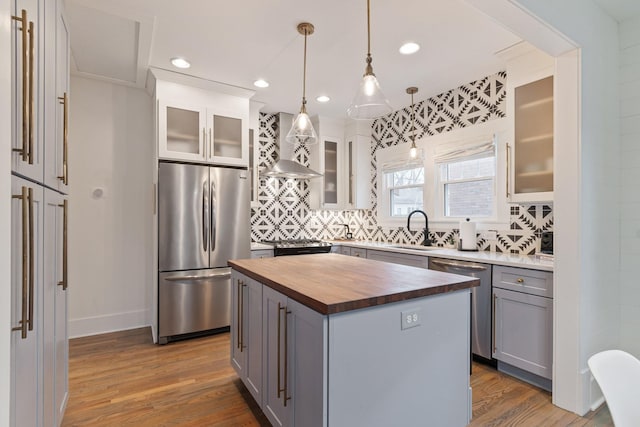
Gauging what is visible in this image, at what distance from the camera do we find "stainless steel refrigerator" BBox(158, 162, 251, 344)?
318 centimetres

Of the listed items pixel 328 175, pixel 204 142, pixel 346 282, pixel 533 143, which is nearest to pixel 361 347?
pixel 346 282

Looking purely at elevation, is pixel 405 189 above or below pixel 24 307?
above

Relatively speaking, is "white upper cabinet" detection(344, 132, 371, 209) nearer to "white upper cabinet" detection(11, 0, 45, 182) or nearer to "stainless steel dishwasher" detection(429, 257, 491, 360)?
"stainless steel dishwasher" detection(429, 257, 491, 360)

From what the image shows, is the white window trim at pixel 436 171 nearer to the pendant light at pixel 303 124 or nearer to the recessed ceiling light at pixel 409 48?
the recessed ceiling light at pixel 409 48

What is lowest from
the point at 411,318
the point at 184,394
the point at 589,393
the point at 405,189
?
the point at 184,394

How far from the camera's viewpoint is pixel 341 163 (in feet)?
15.8

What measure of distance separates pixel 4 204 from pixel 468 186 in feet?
12.4

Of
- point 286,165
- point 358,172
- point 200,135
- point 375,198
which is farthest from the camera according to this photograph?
point 375,198

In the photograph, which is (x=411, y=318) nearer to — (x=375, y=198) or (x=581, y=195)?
(x=581, y=195)

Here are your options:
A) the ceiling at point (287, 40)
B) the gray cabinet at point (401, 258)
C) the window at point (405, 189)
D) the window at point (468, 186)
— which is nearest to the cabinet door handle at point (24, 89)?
the ceiling at point (287, 40)

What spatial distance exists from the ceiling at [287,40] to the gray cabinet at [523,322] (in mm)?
1919

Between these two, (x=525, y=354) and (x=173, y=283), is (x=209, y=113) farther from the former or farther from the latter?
(x=525, y=354)

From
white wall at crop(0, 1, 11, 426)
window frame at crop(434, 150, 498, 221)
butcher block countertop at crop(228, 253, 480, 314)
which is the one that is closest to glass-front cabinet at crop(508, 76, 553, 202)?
window frame at crop(434, 150, 498, 221)

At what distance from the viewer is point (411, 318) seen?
4.90 feet
